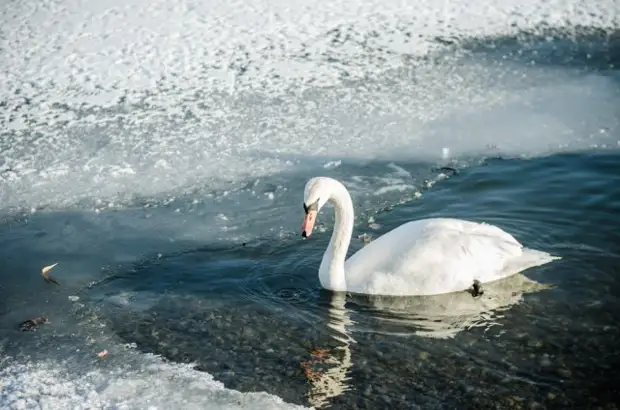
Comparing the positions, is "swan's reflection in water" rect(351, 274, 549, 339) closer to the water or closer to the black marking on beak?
the water

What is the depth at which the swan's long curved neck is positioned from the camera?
6590mm

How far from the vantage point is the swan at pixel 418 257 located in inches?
254

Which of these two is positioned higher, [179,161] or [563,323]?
A: [179,161]

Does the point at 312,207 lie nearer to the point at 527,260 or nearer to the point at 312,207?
the point at 312,207

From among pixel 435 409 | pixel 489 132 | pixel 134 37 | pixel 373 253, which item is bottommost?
pixel 435 409

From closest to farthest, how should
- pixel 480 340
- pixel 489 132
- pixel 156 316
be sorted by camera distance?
1. pixel 480 340
2. pixel 156 316
3. pixel 489 132

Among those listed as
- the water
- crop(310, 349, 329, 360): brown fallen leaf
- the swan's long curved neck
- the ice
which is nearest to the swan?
the swan's long curved neck

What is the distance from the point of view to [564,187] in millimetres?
7957

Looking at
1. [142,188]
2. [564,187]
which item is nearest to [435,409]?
[564,187]

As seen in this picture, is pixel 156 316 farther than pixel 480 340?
Yes

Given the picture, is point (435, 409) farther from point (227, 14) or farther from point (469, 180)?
point (227, 14)

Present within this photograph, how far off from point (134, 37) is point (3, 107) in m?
2.82

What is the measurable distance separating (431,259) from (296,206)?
76.9 inches

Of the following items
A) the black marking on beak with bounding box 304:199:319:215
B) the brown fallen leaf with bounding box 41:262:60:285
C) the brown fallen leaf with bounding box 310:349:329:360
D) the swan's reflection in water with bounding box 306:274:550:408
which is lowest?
the brown fallen leaf with bounding box 310:349:329:360
